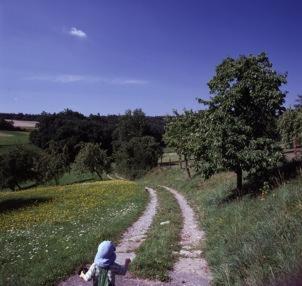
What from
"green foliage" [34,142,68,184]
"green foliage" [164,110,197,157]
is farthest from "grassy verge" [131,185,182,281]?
"green foliage" [34,142,68,184]

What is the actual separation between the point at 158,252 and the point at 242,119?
9.96 m

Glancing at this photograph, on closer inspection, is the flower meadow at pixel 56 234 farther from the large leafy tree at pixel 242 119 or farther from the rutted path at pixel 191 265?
the large leafy tree at pixel 242 119

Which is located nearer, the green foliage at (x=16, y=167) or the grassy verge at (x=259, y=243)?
the grassy verge at (x=259, y=243)

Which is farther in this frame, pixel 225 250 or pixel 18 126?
pixel 18 126

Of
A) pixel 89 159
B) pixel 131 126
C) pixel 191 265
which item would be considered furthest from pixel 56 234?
pixel 131 126

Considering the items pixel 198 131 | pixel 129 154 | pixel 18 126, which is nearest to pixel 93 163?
pixel 129 154

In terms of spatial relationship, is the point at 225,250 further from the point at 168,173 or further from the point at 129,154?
the point at 129,154

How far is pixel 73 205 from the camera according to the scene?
31953 mm

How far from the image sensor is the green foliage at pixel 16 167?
7269 centimetres

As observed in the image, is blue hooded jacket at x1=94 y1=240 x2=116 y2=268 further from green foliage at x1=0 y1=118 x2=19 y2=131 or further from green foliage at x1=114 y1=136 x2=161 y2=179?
green foliage at x1=0 y1=118 x2=19 y2=131

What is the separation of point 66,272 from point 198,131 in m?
12.5

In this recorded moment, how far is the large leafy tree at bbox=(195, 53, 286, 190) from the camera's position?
20047mm

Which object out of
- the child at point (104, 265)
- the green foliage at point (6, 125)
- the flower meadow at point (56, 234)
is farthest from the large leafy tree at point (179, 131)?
the green foliage at point (6, 125)

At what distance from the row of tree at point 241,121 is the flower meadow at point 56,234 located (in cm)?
546
